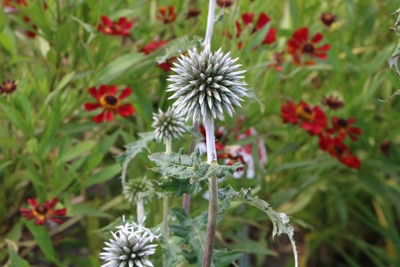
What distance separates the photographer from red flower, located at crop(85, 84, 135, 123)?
1570 millimetres

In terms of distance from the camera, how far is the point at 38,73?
1.62m

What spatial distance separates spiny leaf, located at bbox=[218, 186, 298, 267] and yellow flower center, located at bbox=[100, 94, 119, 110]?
622 mm

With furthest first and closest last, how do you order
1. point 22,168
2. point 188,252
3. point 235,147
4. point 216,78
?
point 22,168, point 235,147, point 188,252, point 216,78

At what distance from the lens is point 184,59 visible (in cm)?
97

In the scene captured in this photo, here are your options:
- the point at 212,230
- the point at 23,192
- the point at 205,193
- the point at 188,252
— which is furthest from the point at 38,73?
the point at 212,230

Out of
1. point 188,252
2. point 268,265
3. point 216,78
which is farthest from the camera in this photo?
point 268,265

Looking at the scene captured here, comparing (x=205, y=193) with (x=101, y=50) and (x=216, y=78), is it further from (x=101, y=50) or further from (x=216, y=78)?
(x=216, y=78)

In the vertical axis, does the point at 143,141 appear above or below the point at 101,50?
below

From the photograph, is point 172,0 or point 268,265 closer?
point 172,0

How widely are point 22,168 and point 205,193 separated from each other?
470mm

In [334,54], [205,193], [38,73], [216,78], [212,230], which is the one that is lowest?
[212,230]

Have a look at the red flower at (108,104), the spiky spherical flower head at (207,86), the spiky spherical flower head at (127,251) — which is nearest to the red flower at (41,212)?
the red flower at (108,104)

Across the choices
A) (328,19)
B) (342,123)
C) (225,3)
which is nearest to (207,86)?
(225,3)

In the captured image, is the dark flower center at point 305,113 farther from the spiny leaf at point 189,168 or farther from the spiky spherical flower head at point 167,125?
the spiny leaf at point 189,168
